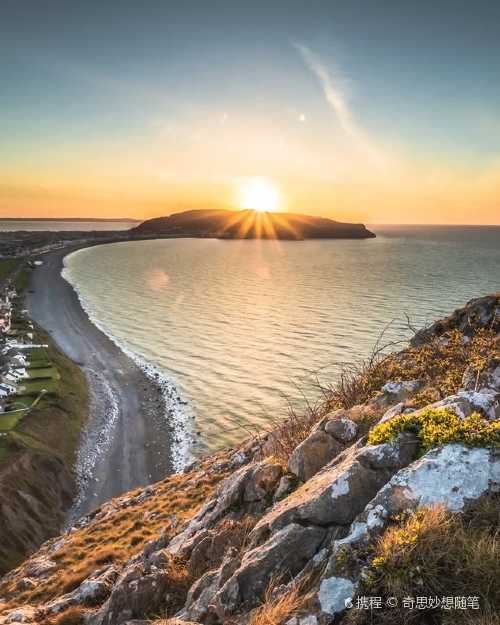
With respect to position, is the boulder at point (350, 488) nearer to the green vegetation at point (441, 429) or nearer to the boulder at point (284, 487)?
the green vegetation at point (441, 429)

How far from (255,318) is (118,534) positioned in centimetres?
6282

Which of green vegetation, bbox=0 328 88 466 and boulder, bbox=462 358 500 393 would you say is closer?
boulder, bbox=462 358 500 393

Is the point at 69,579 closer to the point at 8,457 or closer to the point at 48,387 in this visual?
the point at 8,457

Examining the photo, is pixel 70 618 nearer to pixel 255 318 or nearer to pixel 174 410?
pixel 174 410

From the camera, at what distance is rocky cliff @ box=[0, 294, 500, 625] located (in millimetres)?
4867

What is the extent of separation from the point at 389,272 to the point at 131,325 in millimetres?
98765

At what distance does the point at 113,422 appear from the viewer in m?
42.8

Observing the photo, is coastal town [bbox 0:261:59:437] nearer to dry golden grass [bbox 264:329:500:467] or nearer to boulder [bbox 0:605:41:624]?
boulder [bbox 0:605:41:624]

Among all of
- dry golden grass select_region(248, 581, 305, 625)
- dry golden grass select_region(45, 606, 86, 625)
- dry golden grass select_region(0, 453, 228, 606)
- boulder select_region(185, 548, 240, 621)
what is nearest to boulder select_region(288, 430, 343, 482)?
boulder select_region(185, 548, 240, 621)

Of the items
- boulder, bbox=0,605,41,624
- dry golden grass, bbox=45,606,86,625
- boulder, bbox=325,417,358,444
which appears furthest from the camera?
boulder, bbox=0,605,41,624

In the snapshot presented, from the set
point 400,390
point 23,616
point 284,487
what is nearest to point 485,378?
point 400,390

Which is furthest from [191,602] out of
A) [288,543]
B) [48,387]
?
[48,387]

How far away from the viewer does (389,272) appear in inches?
5684

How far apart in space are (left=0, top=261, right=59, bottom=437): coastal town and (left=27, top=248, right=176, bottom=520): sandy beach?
488 centimetres
